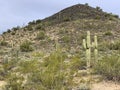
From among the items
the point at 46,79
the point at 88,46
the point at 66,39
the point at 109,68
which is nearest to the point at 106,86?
the point at 109,68

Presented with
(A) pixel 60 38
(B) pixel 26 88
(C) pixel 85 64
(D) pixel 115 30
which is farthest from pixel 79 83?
(D) pixel 115 30

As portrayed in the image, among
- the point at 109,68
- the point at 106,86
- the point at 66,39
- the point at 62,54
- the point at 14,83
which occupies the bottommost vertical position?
the point at 106,86

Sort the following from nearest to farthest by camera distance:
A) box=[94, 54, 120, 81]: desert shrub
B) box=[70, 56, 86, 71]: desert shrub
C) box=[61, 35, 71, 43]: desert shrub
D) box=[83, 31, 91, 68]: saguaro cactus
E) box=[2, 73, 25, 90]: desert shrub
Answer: box=[2, 73, 25, 90]: desert shrub < box=[94, 54, 120, 81]: desert shrub < box=[83, 31, 91, 68]: saguaro cactus < box=[70, 56, 86, 71]: desert shrub < box=[61, 35, 71, 43]: desert shrub

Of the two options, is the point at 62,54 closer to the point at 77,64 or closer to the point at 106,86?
the point at 77,64

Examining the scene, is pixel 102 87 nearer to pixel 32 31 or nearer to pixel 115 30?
pixel 115 30

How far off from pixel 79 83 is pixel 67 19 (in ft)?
83.9

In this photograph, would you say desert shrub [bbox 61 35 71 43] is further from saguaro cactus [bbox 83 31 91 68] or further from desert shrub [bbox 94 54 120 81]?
Answer: desert shrub [bbox 94 54 120 81]

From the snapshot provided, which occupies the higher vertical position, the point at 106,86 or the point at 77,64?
the point at 77,64

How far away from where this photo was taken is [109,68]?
15.2 meters

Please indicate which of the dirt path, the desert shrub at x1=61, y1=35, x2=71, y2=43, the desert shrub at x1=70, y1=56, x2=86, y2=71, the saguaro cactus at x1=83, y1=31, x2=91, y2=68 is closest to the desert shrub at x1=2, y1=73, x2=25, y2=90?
the dirt path

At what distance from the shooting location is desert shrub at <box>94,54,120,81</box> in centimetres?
1499

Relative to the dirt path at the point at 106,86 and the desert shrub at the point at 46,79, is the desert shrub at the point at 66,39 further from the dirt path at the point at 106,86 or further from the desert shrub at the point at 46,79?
the dirt path at the point at 106,86

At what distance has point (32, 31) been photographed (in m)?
38.3

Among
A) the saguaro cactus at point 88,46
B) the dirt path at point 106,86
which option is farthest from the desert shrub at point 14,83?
the saguaro cactus at point 88,46
